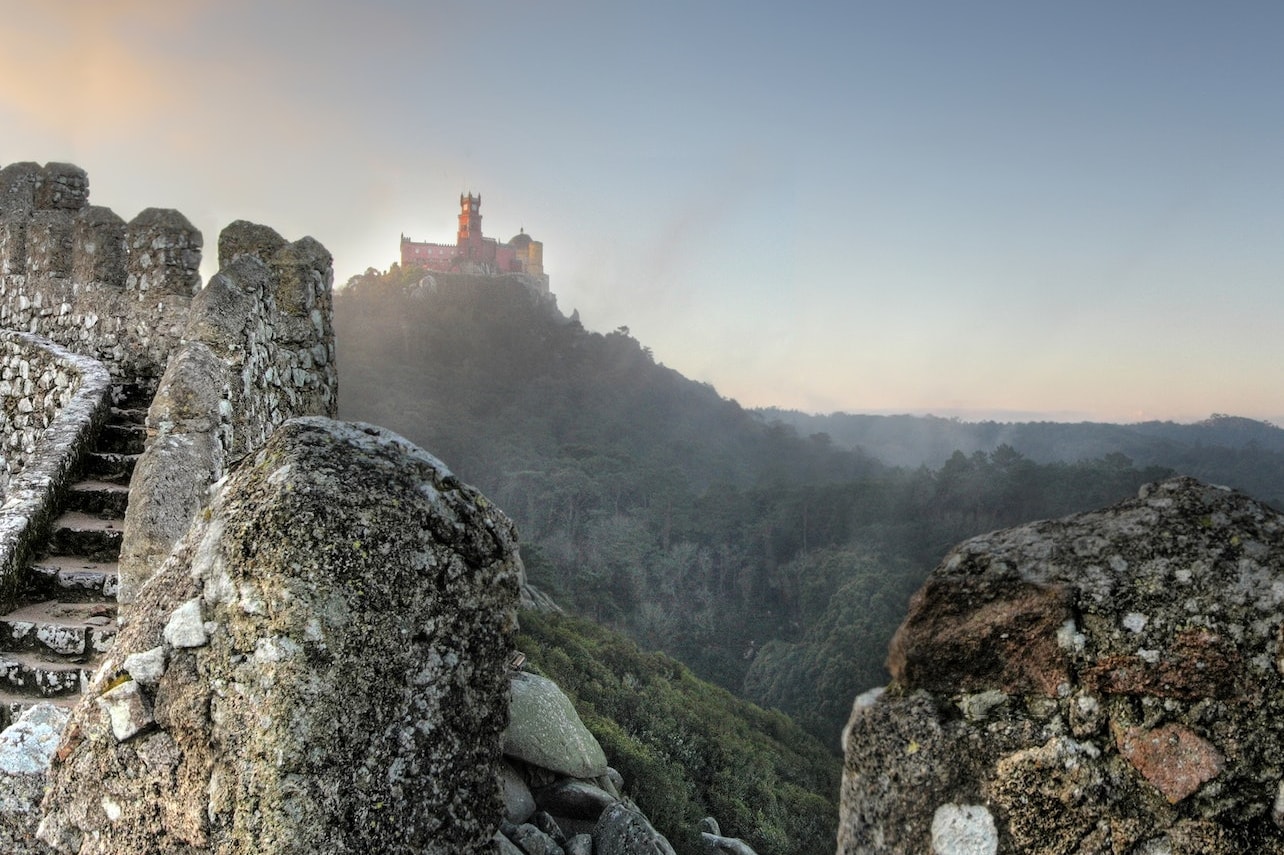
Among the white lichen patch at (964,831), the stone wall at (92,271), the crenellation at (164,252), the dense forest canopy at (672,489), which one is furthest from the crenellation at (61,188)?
the dense forest canopy at (672,489)

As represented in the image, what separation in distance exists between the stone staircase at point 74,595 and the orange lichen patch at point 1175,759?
4903 mm

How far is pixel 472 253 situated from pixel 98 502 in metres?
91.5

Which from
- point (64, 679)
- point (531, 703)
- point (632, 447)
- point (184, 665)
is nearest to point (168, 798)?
point (184, 665)

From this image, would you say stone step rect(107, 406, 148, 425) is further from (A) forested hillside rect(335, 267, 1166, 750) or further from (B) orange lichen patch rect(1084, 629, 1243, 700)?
(A) forested hillside rect(335, 267, 1166, 750)

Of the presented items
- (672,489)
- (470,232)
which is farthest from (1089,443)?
(470,232)

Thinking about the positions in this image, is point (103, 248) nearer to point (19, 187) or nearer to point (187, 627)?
point (19, 187)

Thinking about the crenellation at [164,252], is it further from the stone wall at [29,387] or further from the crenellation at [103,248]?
the stone wall at [29,387]

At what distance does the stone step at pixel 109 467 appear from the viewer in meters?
6.13

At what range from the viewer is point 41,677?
462cm

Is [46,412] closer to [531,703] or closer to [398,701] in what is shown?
[531,703]

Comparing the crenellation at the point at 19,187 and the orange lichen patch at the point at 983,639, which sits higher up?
the crenellation at the point at 19,187

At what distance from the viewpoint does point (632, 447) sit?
87.3 metres

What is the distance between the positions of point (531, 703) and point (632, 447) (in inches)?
3250

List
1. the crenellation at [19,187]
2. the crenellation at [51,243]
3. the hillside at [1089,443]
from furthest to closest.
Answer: the hillside at [1089,443]
the crenellation at [19,187]
the crenellation at [51,243]
